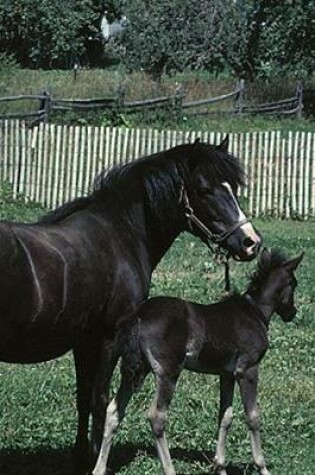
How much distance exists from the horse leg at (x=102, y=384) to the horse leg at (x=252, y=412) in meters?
0.77

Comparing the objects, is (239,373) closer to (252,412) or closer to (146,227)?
(252,412)

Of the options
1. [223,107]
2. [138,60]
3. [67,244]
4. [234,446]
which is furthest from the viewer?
[138,60]

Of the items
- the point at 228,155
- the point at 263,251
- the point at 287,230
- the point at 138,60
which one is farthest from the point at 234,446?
the point at 138,60

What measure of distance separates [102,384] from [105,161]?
527 inches

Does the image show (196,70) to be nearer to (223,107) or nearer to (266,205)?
(223,107)

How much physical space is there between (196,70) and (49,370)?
35557 millimetres

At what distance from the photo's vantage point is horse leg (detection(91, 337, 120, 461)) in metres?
6.07

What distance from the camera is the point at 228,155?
6402 mm

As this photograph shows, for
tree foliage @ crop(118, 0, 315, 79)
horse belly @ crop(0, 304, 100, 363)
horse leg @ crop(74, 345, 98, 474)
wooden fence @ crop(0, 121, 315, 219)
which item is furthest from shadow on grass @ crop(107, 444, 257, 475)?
tree foliage @ crop(118, 0, 315, 79)

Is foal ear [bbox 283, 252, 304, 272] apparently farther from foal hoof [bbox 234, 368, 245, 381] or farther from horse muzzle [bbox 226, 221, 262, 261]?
foal hoof [bbox 234, 368, 245, 381]

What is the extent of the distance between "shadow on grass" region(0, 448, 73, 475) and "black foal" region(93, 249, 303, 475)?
2.20ft

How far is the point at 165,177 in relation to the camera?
21.0 ft

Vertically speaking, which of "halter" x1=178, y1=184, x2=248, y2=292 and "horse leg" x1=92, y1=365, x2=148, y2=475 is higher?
"halter" x1=178, y1=184, x2=248, y2=292

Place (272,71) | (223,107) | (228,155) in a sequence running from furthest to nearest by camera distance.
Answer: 1. (272,71)
2. (223,107)
3. (228,155)
